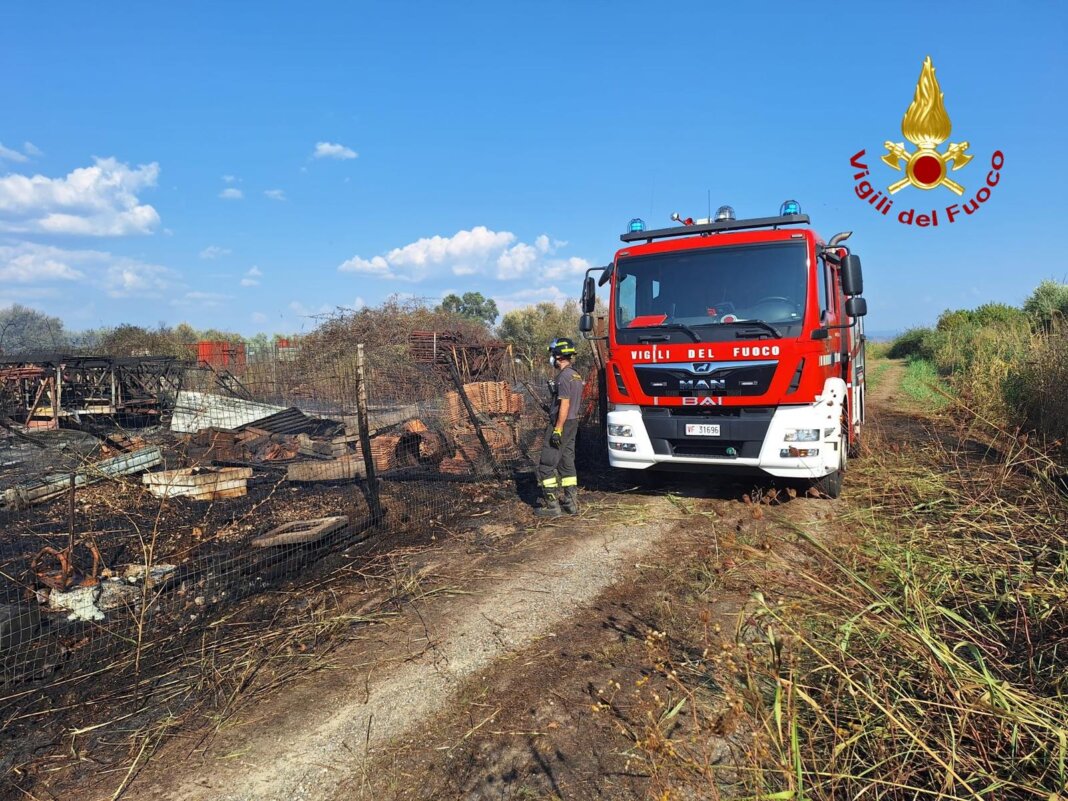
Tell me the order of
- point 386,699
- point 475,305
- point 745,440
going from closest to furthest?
1. point 386,699
2. point 745,440
3. point 475,305

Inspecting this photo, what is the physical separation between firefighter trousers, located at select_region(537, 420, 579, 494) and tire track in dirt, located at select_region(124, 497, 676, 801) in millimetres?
1398

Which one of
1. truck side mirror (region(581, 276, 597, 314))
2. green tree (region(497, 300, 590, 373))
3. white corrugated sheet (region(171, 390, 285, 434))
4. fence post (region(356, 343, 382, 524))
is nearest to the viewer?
fence post (region(356, 343, 382, 524))

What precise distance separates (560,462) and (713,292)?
2401 mm

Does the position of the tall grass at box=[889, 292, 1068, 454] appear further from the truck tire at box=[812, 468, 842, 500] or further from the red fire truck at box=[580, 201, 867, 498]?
the red fire truck at box=[580, 201, 867, 498]

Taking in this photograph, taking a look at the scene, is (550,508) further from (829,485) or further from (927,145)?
(927,145)

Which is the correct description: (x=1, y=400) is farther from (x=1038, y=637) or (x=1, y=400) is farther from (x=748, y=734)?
(x=1038, y=637)

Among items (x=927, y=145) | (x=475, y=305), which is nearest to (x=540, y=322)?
(x=475, y=305)

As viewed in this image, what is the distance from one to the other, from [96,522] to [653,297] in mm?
6187

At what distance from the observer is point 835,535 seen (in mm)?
5277

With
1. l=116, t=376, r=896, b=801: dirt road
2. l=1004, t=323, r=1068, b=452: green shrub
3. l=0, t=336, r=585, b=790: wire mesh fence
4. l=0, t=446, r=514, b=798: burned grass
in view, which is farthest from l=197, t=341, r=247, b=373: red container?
l=1004, t=323, r=1068, b=452: green shrub

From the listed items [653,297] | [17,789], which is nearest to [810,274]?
[653,297]

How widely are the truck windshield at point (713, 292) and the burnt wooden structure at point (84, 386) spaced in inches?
328

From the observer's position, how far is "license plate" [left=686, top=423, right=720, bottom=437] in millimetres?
6377

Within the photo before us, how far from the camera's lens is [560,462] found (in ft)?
21.9
